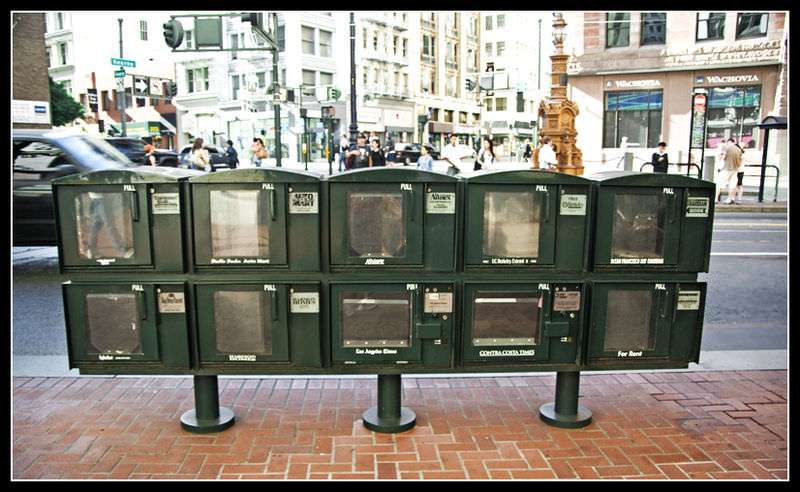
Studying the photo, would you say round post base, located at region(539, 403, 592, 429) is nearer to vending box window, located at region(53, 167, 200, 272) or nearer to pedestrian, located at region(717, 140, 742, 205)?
vending box window, located at region(53, 167, 200, 272)

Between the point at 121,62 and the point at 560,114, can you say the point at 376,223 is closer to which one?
the point at 560,114

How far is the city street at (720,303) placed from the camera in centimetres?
588

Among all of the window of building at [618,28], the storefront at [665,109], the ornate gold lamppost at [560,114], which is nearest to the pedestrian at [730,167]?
the ornate gold lamppost at [560,114]

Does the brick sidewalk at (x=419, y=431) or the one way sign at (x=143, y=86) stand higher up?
the one way sign at (x=143, y=86)

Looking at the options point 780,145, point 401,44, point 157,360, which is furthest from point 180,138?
point 157,360

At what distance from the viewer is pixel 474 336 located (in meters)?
3.99

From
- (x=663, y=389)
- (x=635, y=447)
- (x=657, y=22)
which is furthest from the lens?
(x=657, y=22)

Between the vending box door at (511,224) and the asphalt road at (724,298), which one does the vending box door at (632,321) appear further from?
the asphalt road at (724,298)

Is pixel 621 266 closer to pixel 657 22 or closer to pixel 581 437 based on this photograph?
pixel 581 437

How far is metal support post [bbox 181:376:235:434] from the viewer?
4.08 meters

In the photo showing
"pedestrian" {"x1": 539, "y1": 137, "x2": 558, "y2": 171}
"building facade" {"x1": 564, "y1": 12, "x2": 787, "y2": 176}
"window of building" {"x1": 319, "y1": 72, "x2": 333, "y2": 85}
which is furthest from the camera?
"window of building" {"x1": 319, "y1": 72, "x2": 333, "y2": 85}

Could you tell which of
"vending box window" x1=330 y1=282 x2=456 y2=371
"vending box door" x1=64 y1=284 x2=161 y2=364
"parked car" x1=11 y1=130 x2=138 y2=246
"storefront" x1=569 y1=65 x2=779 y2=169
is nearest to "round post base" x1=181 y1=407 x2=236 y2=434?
"vending box door" x1=64 y1=284 x2=161 y2=364

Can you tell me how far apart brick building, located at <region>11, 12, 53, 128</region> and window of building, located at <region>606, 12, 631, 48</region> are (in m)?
23.4

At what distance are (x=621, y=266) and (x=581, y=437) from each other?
3.61ft
